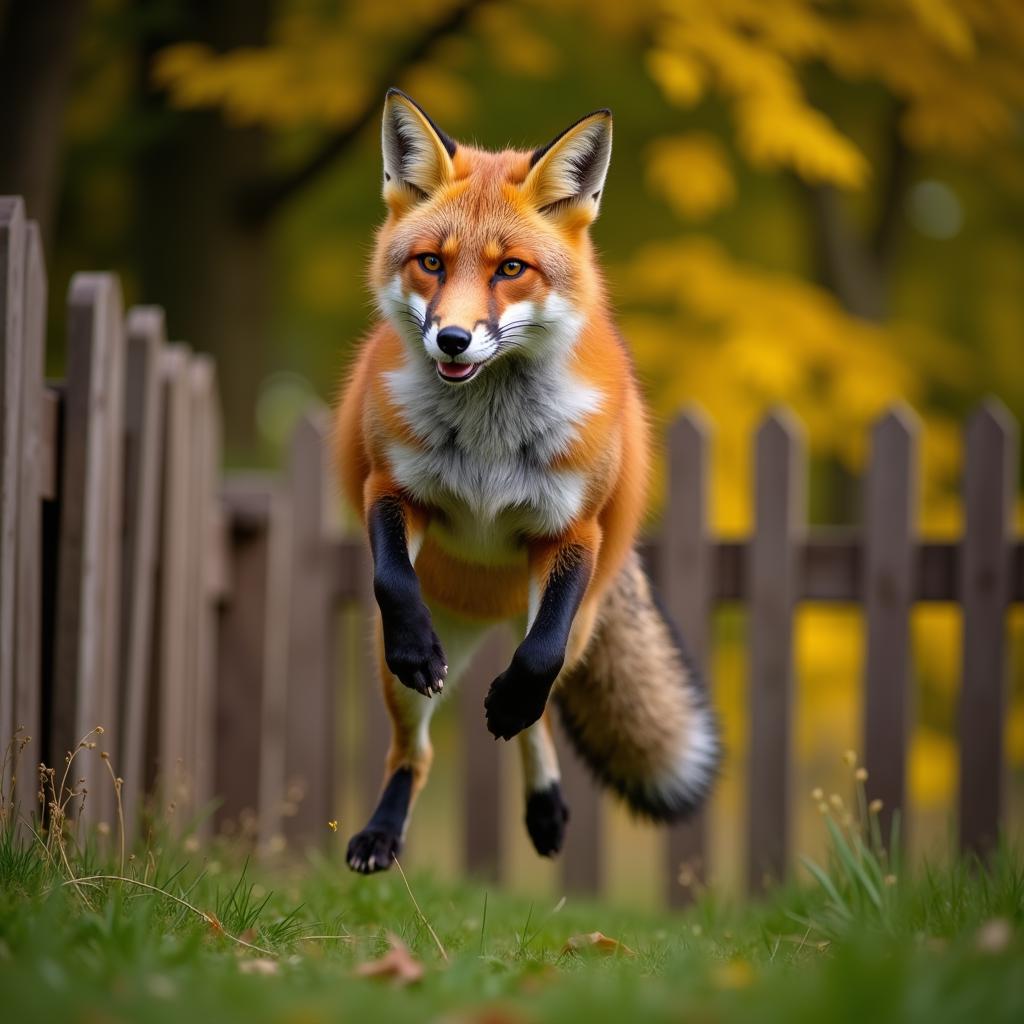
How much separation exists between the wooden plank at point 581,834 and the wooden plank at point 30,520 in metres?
2.30

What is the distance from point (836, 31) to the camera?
613 cm

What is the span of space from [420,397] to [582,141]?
705 mm

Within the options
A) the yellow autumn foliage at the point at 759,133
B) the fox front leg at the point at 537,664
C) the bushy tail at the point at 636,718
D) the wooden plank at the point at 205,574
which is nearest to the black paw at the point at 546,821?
the bushy tail at the point at 636,718

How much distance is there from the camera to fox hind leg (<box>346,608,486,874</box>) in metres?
3.30

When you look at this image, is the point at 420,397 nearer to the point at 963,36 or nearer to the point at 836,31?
the point at 963,36

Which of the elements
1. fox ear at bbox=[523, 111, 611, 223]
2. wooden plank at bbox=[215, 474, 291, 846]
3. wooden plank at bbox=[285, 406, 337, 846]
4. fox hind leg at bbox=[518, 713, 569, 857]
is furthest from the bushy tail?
wooden plank at bbox=[215, 474, 291, 846]

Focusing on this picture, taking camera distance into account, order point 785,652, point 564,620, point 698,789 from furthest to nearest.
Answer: point 785,652
point 698,789
point 564,620

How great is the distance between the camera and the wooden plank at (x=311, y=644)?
5352 millimetres

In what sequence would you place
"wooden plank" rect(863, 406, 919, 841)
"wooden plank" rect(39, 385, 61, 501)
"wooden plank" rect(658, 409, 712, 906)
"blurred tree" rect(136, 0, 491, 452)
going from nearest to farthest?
"wooden plank" rect(39, 385, 61, 501)
"wooden plank" rect(863, 406, 919, 841)
"wooden plank" rect(658, 409, 712, 906)
"blurred tree" rect(136, 0, 491, 452)

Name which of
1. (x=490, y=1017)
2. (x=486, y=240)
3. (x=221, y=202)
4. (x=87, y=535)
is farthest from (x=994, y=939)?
(x=221, y=202)

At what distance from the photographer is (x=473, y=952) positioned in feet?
8.30

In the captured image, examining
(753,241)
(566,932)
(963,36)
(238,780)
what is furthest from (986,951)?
(753,241)

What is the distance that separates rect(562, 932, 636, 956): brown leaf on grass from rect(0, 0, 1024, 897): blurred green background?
1.83 m

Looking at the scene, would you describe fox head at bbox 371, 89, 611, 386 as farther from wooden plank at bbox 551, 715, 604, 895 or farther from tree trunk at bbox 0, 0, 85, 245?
tree trunk at bbox 0, 0, 85, 245
